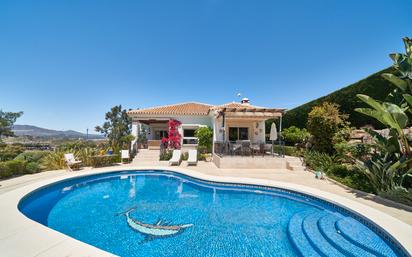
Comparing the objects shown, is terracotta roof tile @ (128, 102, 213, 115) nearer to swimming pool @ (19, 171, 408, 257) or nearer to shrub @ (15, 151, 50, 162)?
shrub @ (15, 151, 50, 162)

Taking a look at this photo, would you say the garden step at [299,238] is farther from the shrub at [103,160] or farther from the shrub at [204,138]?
the shrub at [103,160]

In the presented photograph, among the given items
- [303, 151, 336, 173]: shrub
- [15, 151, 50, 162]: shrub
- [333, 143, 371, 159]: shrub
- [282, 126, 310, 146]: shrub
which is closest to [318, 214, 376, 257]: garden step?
[333, 143, 371, 159]: shrub

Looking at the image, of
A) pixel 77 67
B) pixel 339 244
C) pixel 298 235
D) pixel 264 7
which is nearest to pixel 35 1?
pixel 77 67

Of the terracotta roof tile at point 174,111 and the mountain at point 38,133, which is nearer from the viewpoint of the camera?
the terracotta roof tile at point 174,111

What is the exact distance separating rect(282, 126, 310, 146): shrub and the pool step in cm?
1301

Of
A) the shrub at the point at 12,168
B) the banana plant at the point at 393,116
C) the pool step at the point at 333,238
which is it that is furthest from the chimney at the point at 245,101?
the shrub at the point at 12,168

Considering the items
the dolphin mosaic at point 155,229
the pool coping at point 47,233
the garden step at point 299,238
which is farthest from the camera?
the dolphin mosaic at point 155,229

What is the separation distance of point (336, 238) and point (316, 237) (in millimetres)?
494

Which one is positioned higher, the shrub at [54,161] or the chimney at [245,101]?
the chimney at [245,101]

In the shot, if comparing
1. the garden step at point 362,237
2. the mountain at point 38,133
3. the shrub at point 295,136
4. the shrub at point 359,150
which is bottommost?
the garden step at point 362,237

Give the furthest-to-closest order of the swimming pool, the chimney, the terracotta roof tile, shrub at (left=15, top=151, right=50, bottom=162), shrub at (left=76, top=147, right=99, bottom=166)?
the chimney < the terracotta roof tile < shrub at (left=76, top=147, right=99, bottom=166) < shrub at (left=15, top=151, right=50, bottom=162) < the swimming pool

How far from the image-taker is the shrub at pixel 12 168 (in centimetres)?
1038

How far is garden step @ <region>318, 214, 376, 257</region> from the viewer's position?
14.0ft

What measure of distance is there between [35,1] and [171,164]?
548 inches
